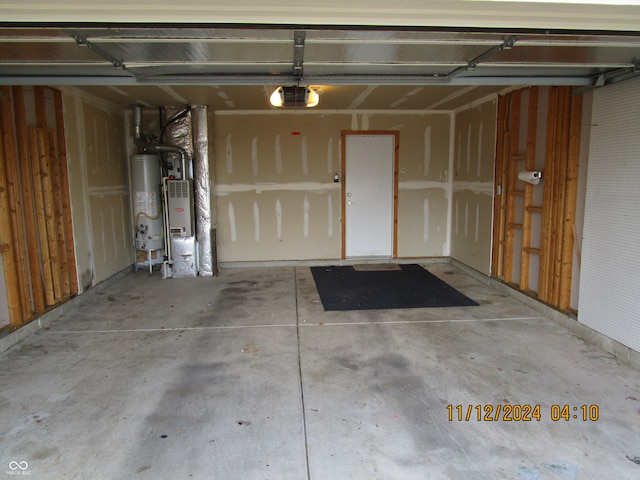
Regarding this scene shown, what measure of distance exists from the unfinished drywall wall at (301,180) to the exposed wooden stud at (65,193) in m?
2.11

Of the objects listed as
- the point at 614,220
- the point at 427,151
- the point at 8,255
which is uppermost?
the point at 427,151

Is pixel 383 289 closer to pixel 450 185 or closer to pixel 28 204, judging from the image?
pixel 450 185

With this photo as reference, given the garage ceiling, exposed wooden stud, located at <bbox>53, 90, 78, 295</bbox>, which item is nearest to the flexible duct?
exposed wooden stud, located at <bbox>53, 90, 78, 295</bbox>

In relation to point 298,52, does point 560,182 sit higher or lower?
lower

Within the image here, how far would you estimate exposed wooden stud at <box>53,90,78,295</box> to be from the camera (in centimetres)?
416

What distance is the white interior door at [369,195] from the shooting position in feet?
20.4

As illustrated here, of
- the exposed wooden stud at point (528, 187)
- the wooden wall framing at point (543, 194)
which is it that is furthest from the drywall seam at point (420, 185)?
the exposed wooden stud at point (528, 187)

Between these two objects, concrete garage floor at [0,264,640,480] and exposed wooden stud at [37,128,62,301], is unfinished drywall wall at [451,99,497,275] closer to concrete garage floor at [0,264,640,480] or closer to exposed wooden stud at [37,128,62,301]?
concrete garage floor at [0,264,640,480]

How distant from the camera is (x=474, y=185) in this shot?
217 inches

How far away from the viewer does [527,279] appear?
432cm

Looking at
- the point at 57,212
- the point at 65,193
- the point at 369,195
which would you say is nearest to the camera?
the point at 57,212

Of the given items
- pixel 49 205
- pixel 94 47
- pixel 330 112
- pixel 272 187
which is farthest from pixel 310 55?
pixel 272 187

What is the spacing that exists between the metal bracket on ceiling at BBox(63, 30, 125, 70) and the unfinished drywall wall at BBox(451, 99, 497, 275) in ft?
13.4

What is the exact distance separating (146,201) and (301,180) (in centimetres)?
222
